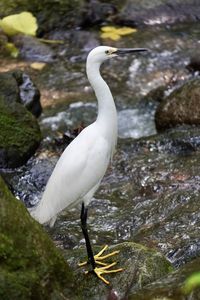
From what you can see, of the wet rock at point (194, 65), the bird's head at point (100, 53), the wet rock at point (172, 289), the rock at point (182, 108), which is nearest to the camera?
the wet rock at point (172, 289)

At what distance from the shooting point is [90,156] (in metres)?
4.47

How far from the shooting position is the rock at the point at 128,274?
4082 millimetres

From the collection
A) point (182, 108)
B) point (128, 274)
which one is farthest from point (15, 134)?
point (128, 274)

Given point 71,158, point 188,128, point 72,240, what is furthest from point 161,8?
point 71,158

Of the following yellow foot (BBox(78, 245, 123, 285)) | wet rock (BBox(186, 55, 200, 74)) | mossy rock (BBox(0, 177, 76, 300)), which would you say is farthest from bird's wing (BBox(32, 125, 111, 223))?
wet rock (BBox(186, 55, 200, 74))

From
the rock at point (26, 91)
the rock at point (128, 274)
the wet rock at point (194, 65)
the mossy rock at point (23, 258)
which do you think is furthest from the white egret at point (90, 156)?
the wet rock at point (194, 65)

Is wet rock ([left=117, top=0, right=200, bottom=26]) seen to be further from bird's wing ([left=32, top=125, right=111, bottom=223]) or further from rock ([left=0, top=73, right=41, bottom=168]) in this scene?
bird's wing ([left=32, top=125, right=111, bottom=223])

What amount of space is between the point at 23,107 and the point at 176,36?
4.10m

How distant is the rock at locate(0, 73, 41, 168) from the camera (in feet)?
22.1

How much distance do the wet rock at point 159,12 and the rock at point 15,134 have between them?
435 centimetres

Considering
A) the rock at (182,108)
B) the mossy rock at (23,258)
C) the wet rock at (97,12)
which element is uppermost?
the mossy rock at (23,258)

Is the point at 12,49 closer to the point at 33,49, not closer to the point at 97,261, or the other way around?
the point at 33,49

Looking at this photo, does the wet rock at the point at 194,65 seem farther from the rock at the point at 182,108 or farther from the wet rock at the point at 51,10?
the wet rock at the point at 51,10

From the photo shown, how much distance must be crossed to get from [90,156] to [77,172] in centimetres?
15
